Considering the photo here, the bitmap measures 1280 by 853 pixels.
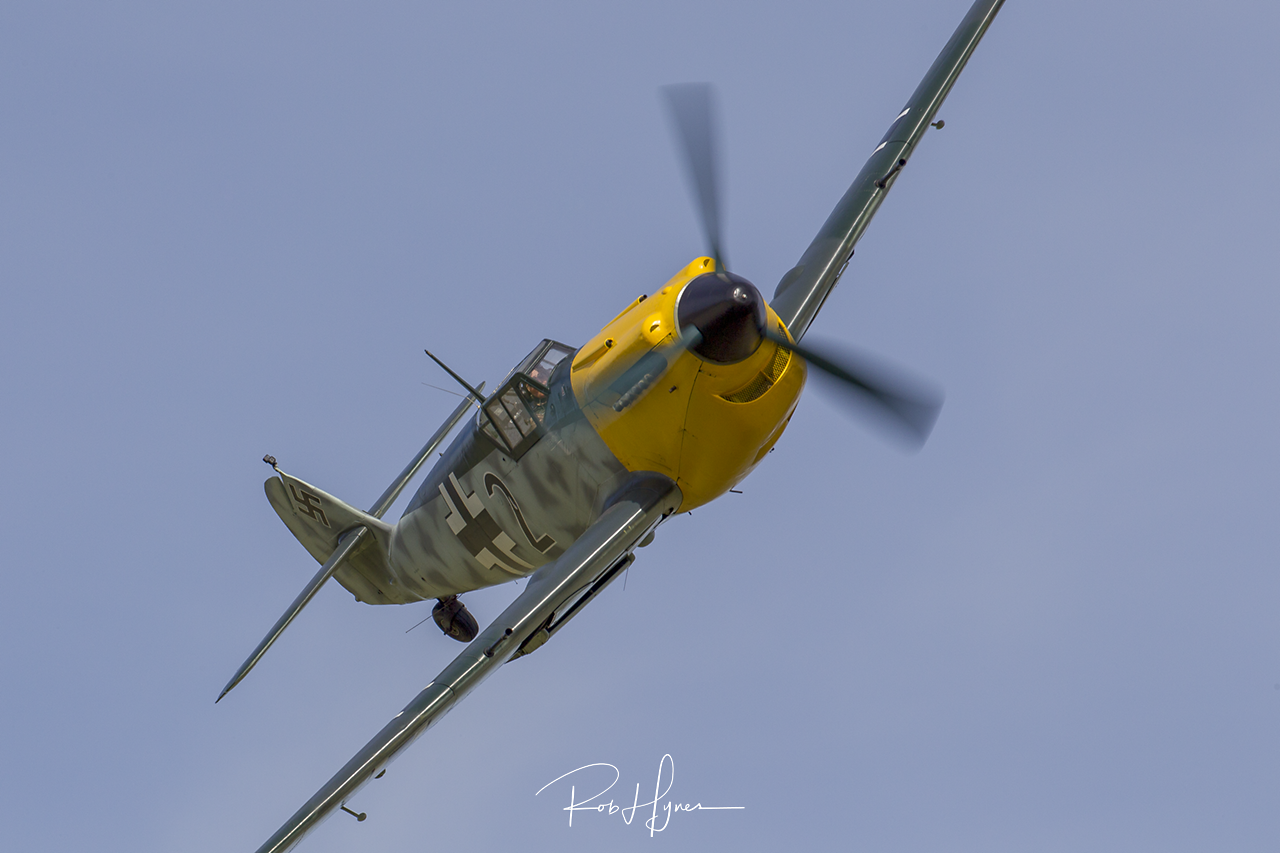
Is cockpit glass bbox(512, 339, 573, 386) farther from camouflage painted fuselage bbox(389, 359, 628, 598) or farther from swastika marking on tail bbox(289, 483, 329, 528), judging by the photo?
swastika marking on tail bbox(289, 483, 329, 528)

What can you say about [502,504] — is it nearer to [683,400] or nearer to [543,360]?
[543,360]

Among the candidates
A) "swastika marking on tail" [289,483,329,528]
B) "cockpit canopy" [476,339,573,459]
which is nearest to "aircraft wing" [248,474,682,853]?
"cockpit canopy" [476,339,573,459]

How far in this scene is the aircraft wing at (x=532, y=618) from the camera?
18.9 metres

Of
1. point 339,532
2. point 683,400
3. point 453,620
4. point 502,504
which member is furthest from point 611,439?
Answer: point 339,532

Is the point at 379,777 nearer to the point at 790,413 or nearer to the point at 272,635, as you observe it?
the point at 272,635

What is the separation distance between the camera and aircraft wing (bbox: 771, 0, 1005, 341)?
2309cm

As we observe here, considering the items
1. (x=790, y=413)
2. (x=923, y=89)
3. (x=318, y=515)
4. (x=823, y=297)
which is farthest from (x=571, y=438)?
(x=923, y=89)

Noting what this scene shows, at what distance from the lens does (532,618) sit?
19.8 m

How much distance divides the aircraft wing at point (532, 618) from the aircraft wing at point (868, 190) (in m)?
3.60

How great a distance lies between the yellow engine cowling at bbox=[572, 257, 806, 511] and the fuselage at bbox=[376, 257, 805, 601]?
13 mm

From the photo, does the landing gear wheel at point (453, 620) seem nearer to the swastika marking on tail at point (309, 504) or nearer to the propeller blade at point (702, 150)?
the swastika marking on tail at point (309, 504)

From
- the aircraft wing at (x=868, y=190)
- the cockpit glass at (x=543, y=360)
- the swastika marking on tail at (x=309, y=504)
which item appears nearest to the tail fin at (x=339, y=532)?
the swastika marking on tail at (x=309, y=504)

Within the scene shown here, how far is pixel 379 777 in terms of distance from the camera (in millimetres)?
19031

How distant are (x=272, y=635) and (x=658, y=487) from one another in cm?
603
